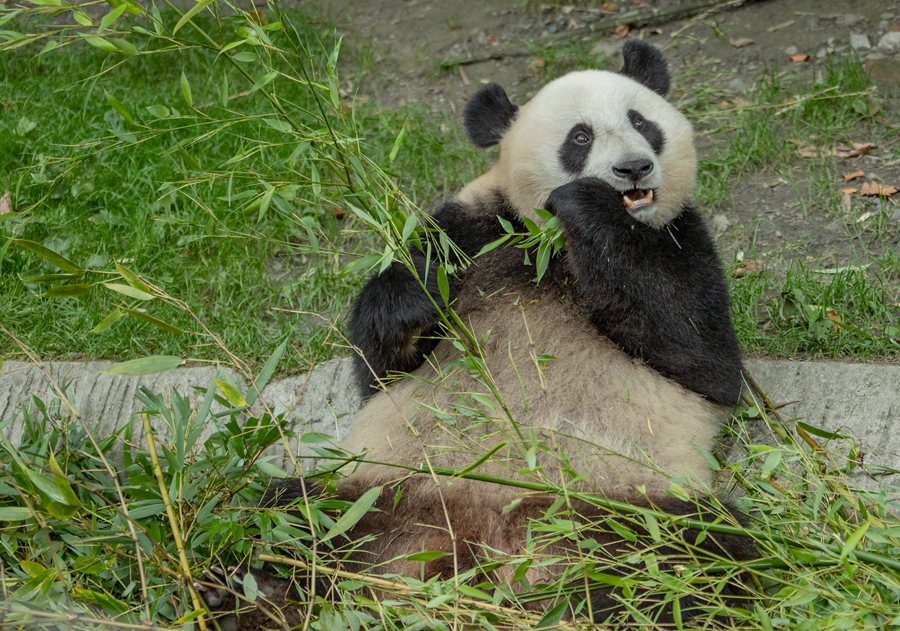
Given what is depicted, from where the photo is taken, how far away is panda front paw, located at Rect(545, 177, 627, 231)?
3701mm

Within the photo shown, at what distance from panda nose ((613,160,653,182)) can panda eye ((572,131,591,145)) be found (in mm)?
284

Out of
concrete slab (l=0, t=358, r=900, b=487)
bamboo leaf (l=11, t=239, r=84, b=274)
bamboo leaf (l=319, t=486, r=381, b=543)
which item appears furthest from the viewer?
concrete slab (l=0, t=358, r=900, b=487)

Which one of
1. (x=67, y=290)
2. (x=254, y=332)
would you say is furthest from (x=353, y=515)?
(x=254, y=332)

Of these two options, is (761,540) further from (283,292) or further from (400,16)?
(400,16)

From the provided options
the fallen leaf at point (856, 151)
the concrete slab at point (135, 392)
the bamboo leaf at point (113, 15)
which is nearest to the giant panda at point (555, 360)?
the concrete slab at point (135, 392)

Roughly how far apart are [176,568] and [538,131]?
7.66 feet

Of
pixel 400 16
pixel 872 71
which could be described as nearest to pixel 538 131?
pixel 872 71

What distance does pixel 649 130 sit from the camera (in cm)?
426

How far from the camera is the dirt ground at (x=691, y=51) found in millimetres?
5617

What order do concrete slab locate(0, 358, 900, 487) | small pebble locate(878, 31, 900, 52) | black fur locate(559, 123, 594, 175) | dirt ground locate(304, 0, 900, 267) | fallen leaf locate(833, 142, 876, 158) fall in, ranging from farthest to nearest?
small pebble locate(878, 31, 900, 52) → fallen leaf locate(833, 142, 876, 158) → dirt ground locate(304, 0, 900, 267) → black fur locate(559, 123, 594, 175) → concrete slab locate(0, 358, 900, 487)

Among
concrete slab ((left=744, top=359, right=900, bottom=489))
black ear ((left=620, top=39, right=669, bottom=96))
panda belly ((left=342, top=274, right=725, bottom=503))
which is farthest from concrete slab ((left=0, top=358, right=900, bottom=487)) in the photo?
black ear ((left=620, top=39, right=669, bottom=96))

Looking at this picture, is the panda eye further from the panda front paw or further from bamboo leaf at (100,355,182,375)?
bamboo leaf at (100,355,182,375)

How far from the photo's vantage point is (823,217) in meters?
5.52

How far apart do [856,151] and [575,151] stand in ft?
8.38
